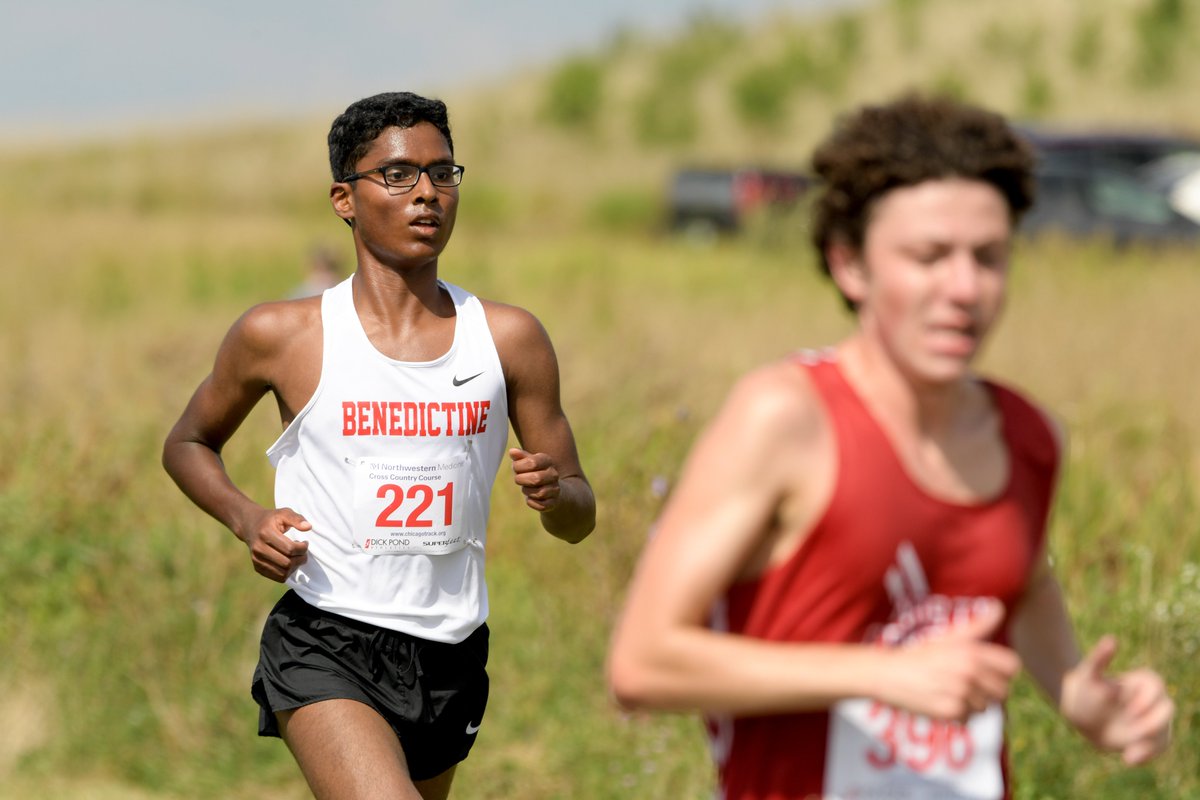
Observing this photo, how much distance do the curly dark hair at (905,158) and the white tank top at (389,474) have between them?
119cm

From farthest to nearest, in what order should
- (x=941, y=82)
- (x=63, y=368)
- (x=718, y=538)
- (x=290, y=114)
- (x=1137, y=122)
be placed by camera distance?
(x=290, y=114), (x=941, y=82), (x=1137, y=122), (x=63, y=368), (x=718, y=538)

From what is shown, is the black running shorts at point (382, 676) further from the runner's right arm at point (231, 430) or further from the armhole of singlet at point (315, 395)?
the armhole of singlet at point (315, 395)

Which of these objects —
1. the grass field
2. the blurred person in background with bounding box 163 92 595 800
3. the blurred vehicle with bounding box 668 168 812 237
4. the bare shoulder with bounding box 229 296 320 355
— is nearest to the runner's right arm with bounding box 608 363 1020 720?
the blurred person in background with bounding box 163 92 595 800

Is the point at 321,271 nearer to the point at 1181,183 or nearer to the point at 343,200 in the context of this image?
the point at 343,200

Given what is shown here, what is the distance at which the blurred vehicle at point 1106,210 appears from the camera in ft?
49.0

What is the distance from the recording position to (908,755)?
2.31 meters

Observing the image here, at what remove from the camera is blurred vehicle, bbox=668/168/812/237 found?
19.8 meters

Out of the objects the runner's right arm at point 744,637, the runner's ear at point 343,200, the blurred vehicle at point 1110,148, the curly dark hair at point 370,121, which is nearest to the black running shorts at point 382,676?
the runner's ear at point 343,200

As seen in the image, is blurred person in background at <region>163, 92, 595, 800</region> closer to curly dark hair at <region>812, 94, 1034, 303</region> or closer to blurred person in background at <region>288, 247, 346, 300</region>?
curly dark hair at <region>812, 94, 1034, 303</region>

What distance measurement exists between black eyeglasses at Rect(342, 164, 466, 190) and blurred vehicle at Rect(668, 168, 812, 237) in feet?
52.3

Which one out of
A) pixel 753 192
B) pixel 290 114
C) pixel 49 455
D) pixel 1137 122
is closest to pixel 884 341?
pixel 49 455

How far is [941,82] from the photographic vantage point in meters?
31.6

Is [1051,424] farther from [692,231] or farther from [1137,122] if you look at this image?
[1137,122]

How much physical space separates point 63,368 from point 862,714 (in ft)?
27.7
